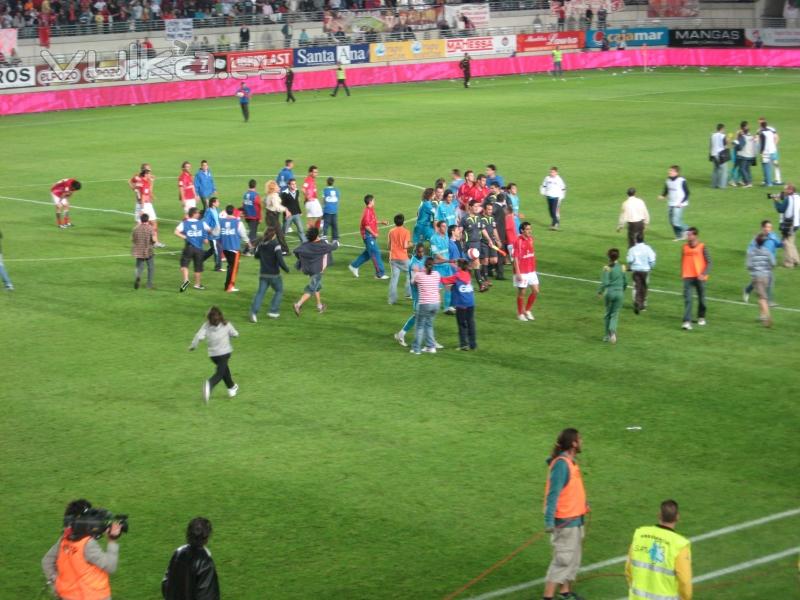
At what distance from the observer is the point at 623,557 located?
47.8 ft

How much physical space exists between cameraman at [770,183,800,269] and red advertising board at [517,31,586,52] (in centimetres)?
5922

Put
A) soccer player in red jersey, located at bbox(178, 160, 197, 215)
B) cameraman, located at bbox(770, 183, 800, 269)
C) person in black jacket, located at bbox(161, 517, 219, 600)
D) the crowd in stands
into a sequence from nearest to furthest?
person in black jacket, located at bbox(161, 517, 219, 600), cameraman, located at bbox(770, 183, 800, 269), soccer player in red jersey, located at bbox(178, 160, 197, 215), the crowd in stands

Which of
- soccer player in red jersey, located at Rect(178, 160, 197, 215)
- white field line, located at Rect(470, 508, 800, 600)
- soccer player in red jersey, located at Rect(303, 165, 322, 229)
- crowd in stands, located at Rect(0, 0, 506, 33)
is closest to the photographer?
white field line, located at Rect(470, 508, 800, 600)

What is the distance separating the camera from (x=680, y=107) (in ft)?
201

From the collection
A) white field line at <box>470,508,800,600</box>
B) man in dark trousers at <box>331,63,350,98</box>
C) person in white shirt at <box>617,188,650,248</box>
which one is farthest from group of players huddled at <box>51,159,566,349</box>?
→ man in dark trousers at <box>331,63,350,98</box>

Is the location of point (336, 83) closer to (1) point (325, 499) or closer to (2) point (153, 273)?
(2) point (153, 273)

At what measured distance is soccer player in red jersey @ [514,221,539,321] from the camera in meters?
25.4

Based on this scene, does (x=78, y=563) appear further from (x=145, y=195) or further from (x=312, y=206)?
(x=145, y=195)

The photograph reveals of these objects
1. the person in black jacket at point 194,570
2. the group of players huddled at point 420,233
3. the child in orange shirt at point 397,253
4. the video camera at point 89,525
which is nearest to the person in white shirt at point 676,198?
the group of players huddled at point 420,233

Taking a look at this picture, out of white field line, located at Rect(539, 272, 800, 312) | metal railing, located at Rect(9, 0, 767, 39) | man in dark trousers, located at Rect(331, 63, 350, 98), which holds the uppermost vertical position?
metal railing, located at Rect(9, 0, 767, 39)

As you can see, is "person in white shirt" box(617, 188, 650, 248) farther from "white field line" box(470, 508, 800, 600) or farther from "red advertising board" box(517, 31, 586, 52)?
"red advertising board" box(517, 31, 586, 52)

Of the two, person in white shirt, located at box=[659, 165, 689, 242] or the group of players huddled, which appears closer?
the group of players huddled

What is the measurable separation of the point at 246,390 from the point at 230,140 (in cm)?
3361

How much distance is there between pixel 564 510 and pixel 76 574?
4.95 metres
